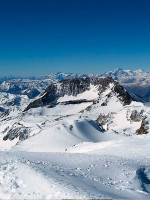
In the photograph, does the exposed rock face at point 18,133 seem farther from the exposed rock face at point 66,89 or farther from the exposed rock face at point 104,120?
the exposed rock face at point 66,89

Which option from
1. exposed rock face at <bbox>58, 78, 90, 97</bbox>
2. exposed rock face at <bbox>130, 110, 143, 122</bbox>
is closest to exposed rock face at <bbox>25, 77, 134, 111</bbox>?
exposed rock face at <bbox>58, 78, 90, 97</bbox>

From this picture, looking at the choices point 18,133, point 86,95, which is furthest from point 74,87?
point 18,133

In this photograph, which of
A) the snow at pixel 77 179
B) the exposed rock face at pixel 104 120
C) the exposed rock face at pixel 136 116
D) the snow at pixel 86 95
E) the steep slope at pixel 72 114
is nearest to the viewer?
the snow at pixel 77 179

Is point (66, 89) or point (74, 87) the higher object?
point (74, 87)

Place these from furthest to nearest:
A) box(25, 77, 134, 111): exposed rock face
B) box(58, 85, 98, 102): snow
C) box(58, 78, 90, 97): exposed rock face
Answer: box(58, 78, 90, 97): exposed rock face
box(25, 77, 134, 111): exposed rock face
box(58, 85, 98, 102): snow

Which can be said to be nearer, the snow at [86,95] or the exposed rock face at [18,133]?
the exposed rock face at [18,133]

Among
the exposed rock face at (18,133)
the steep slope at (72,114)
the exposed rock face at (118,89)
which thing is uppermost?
the exposed rock face at (118,89)

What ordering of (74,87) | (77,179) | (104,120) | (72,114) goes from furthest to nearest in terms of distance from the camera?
(74,87) < (72,114) < (104,120) < (77,179)

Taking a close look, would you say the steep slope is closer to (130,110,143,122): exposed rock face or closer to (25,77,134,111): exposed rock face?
(25,77,134,111): exposed rock face

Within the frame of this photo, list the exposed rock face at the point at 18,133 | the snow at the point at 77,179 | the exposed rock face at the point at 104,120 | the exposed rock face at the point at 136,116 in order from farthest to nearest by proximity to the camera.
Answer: the exposed rock face at the point at 104,120 < the exposed rock face at the point at 18,133 < the exposed rock face at the point at 136,116 < the snow at the point at 77,179

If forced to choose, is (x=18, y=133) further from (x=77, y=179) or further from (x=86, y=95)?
(x=86, y=95)

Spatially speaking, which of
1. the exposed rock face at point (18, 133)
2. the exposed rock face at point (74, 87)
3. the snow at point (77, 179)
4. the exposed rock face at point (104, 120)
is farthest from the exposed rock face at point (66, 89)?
the snow at point (77, 179)
